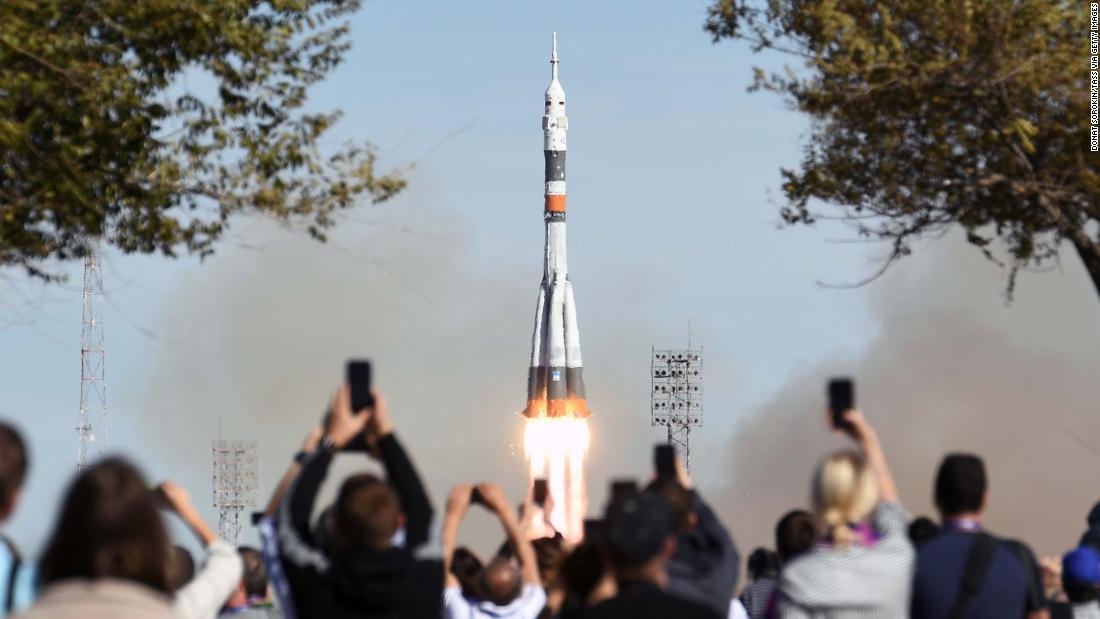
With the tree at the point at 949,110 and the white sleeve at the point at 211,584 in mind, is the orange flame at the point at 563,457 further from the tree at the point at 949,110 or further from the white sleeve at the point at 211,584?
the white sleeve at the point at 211,584

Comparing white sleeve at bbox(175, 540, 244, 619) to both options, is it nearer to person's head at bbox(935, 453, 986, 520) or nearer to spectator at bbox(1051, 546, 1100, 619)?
person's head at bbox(935, 453, 986, 520)

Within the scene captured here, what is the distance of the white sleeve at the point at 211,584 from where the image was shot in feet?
24.8

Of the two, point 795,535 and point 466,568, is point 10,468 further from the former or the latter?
point 466,568

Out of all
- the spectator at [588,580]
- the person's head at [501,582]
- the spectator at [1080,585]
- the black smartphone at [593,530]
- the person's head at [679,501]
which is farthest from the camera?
the spectator at [1080,585]

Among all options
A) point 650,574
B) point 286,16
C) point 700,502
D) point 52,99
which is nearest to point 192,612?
point 650,574

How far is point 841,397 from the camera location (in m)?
8.64

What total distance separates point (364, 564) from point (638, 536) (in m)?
1.26

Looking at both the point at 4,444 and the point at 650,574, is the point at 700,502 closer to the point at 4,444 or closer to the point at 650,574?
the point at 650,574

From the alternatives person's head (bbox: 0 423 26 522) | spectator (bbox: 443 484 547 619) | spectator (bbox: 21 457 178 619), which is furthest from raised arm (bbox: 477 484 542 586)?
spectator (bbox: 21 457 178 619)

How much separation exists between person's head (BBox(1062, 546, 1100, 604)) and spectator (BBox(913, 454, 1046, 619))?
2.42 metres

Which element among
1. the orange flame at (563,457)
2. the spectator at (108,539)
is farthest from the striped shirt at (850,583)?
the orange flame at (563,457)

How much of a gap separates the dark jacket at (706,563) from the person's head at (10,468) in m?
2.99

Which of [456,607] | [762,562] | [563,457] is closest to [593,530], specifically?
[456,607]

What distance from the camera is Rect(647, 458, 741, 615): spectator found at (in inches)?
336
